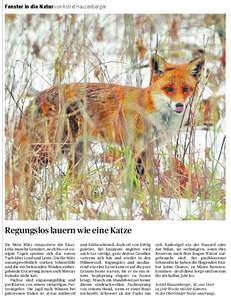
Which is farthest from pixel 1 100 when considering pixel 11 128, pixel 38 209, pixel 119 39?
pixel 119 39

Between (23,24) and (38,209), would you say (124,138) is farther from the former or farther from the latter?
(23,24)

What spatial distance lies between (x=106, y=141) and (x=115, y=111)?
9.7 inches

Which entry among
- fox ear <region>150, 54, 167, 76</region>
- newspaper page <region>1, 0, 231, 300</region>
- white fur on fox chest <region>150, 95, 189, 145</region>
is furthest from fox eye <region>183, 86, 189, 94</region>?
fox ear <region>150, 54, 167, 76</region>

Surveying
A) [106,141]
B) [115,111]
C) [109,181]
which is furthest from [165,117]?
[109,181]

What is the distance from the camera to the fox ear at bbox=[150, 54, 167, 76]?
4.39m

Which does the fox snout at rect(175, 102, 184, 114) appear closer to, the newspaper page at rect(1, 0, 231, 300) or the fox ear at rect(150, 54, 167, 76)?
the newspaper page at rect(1, 0, 231, 300)

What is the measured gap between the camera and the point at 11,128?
4.06m

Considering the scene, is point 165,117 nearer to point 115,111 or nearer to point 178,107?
point 178,107

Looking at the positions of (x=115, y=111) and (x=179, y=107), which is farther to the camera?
(x=115, y=111)

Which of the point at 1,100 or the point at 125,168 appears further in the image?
the point at 1,100

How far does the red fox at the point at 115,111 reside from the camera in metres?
4.13

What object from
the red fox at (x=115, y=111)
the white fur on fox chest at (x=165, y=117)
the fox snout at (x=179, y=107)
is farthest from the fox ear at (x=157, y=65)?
the fox snout at (x=179, y=107)

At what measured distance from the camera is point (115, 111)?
4.49m
